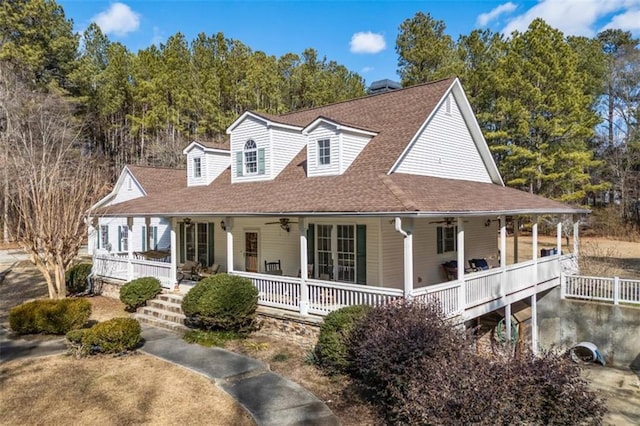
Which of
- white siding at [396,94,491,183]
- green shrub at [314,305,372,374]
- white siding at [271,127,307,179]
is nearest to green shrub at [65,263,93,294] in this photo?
white siding at [271,127,307,179]

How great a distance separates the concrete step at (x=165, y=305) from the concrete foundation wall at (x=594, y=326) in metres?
12.4

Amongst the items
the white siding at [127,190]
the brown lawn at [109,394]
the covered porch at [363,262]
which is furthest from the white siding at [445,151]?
the white siding at [127,190]

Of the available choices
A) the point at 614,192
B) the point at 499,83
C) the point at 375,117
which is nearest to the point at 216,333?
the point at 375,117

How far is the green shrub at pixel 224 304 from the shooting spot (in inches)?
444

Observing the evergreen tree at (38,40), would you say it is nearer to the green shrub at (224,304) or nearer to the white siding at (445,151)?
the green shrub at (224,304)

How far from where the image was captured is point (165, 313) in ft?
43.9

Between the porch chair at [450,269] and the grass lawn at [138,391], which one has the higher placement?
the porch chair at [450,269]

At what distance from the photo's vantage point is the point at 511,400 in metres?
5.46

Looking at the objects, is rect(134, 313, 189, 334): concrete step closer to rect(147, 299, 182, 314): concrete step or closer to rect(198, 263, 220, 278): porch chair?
rect(147, 299, 182, 314): concrete step

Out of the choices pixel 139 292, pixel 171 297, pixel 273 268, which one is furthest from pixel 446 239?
pixel 139 292

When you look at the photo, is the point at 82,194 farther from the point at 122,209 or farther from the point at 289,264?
the point at 289,264

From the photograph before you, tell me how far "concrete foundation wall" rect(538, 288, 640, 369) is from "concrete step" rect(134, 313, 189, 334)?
12.0m

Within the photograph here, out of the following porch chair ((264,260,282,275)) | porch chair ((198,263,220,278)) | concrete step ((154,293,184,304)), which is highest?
porch chair ((264,260,282,275))

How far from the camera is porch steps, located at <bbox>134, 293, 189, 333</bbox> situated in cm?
1275
